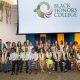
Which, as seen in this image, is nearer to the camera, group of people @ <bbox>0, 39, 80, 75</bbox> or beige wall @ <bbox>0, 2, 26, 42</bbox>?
group of people @ <bbox>0, 39, 80, 75</bbox>

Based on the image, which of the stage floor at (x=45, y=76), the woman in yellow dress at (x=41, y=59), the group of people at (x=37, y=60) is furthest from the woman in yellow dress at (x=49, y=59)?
the stage floor at (x=45, y=76)

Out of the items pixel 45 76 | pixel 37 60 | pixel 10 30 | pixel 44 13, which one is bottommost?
pixel 45 76

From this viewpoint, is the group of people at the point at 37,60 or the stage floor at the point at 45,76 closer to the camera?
the stage floor at the point at 45,76

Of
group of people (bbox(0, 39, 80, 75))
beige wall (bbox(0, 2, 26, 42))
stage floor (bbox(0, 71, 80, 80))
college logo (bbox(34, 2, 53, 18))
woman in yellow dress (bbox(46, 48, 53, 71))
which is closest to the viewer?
Answer: stage floor (bbox(0, 71, 80, 80))

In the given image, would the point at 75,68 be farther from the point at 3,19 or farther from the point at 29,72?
the point at 3,19

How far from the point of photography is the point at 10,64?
1271 centimetres

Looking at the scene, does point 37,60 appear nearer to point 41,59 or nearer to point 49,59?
point 41,59

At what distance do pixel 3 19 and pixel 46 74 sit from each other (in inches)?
206

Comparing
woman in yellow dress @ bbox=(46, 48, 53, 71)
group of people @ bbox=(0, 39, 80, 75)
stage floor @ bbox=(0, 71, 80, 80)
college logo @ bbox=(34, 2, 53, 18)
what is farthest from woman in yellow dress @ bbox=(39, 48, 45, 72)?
college logo @ bbox=(34, 2, 53, 18)

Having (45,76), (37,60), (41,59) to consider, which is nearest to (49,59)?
(41,59)

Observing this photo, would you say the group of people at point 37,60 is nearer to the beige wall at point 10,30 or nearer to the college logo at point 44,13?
the college logo at point 44,13

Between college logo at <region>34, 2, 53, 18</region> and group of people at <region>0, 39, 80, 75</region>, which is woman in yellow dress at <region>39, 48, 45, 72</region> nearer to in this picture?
group of people at <region>0, 39, 80, 75</region>

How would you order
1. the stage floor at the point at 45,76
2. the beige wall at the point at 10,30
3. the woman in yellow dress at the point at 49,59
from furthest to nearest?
the beige wall at the point at 10,30 → the woman in yellow dress at the point at 49,59 → the stage floor at the point at 45,76

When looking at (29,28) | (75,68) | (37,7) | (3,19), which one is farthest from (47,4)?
(75,68)
